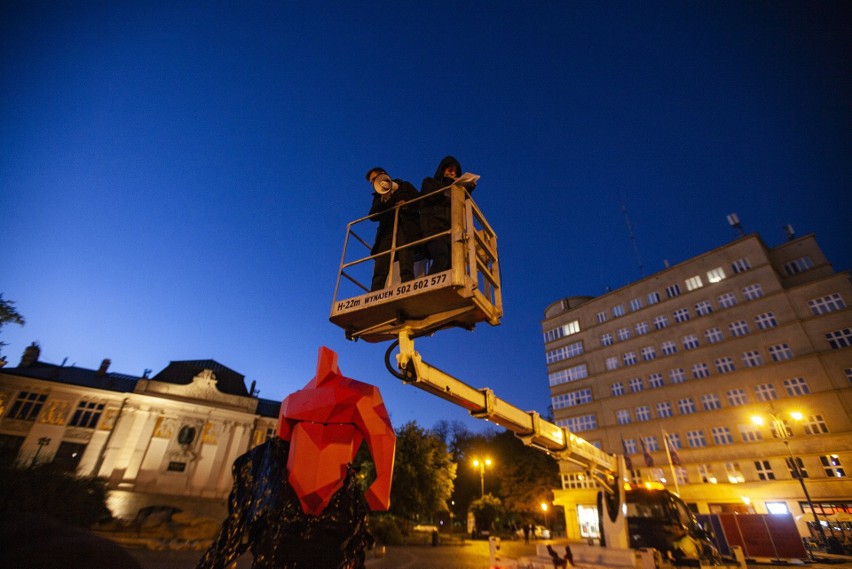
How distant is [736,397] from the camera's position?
3356cm

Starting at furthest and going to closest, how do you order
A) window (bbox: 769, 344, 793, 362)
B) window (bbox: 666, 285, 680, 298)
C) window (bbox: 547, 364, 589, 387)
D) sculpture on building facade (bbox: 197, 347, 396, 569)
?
window (bbox: 547, 364, 589, 387) → window (bbox: 666, 285, 680, 298) → window (bbox: 769, 344, 793, 362) → sculpture on building facade (bbox: 197, 347, 396, 569)

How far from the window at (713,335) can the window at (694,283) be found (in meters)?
4.85

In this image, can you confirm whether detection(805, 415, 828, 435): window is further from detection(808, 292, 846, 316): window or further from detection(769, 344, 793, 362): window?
detection(808, 292, 846, 316): window

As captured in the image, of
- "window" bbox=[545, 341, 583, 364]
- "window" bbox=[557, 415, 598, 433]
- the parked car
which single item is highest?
"window" bbox=[545, 341, 583, 364]

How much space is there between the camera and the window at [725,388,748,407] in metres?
33.1

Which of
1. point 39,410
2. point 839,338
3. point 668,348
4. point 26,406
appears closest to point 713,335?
point 668,348

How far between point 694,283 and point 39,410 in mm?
59965

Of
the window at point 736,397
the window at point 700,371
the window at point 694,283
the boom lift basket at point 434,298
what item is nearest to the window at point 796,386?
the window at point 736,397

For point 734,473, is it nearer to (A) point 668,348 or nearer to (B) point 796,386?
(B) point 796,386

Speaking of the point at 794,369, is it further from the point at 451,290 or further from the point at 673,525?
the point at 451,290

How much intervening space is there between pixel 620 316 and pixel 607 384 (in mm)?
8196

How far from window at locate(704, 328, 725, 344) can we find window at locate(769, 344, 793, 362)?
3830 millimetres

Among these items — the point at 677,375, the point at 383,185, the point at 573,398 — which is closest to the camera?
the point at 383,185

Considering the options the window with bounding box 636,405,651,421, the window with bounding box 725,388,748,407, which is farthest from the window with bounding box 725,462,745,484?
the window with bounding box 636,405,651,421
